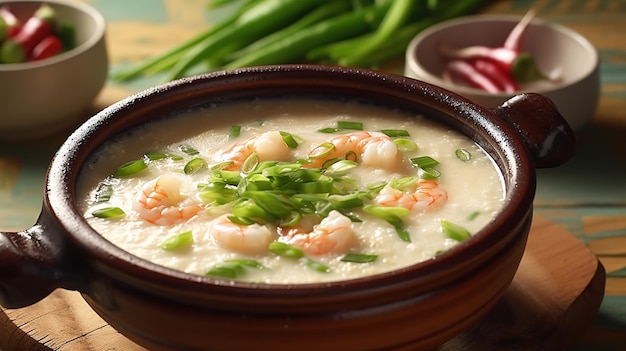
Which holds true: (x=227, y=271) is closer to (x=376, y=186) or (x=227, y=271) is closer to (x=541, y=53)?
(x=376, y=186)

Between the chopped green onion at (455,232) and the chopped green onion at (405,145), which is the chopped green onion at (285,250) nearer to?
the chopped green onion at (455,232)

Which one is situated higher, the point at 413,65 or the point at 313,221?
the point at 313,221

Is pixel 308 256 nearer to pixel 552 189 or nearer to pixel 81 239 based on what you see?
pixel 81 239

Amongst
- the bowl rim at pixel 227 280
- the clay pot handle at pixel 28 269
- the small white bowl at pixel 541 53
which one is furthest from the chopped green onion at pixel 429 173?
the small white bowl at pixel 541 53

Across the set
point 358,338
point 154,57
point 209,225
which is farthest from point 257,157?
point 154,57

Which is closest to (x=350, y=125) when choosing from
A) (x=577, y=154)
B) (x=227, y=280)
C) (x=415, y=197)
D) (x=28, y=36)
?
(x=415, y=197)

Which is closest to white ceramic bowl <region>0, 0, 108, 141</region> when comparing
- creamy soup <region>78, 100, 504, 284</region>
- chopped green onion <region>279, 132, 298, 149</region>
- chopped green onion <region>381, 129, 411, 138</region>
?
creamy soup <region>78, 100, 504, 284</region>
